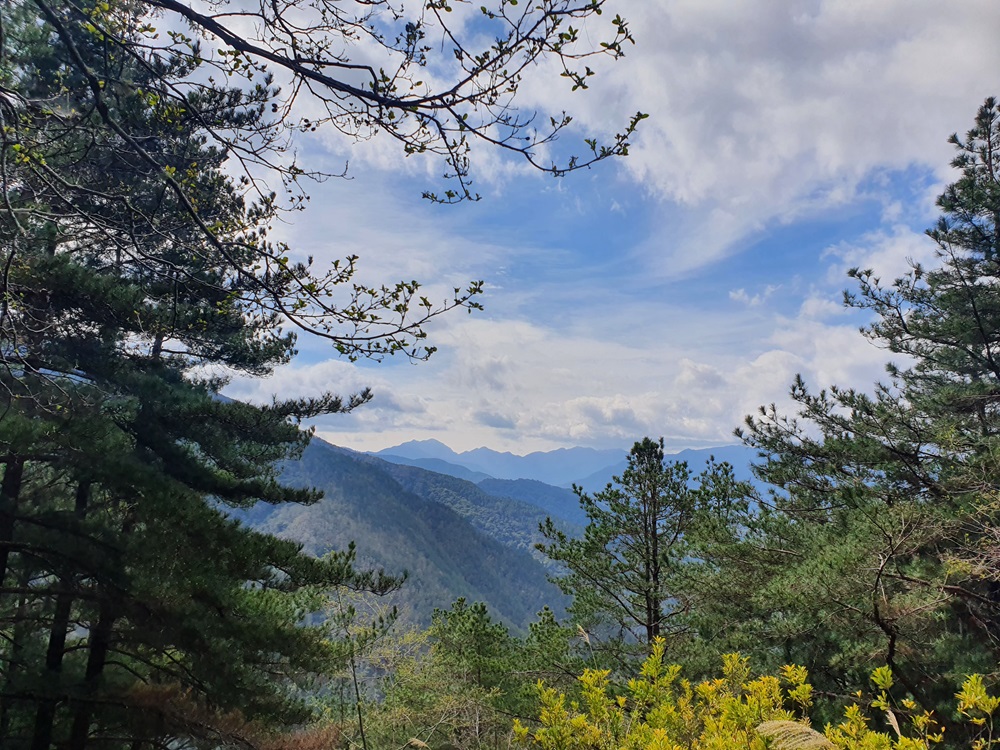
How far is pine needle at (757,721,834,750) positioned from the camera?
72.7 inches

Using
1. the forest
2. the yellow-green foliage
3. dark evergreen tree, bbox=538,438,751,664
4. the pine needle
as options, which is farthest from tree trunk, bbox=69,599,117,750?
the pine needle

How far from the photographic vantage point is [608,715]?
91.7 inches

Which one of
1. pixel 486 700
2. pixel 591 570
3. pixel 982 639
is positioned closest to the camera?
pixel 982 639

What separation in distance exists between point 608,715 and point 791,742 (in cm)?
72

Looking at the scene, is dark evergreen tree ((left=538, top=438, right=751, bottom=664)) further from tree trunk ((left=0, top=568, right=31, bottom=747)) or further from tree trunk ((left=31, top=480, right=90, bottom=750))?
tree trunk ((left=0, top=568, right=31, bottom=747))

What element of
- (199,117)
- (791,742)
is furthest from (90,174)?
(791,742)

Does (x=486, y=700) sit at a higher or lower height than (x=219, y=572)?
lower

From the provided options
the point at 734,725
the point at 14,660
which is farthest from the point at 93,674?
the point at 734,725

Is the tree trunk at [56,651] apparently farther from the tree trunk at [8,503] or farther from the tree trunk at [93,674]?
the tree trunk at [8,503]

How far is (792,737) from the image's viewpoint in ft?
6.43

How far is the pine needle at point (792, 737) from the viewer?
6.06 ft

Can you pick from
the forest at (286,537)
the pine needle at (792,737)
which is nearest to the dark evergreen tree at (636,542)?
the forest at (286,537)

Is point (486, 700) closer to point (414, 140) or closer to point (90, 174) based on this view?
point (414, 140)

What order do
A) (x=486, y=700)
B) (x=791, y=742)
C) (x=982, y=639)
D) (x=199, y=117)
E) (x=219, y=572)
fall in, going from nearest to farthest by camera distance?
(x=791, y=742) < (x=199, y=117) < (x=219, y=572) < (x=982, y=639) < (x=486, y=700)
